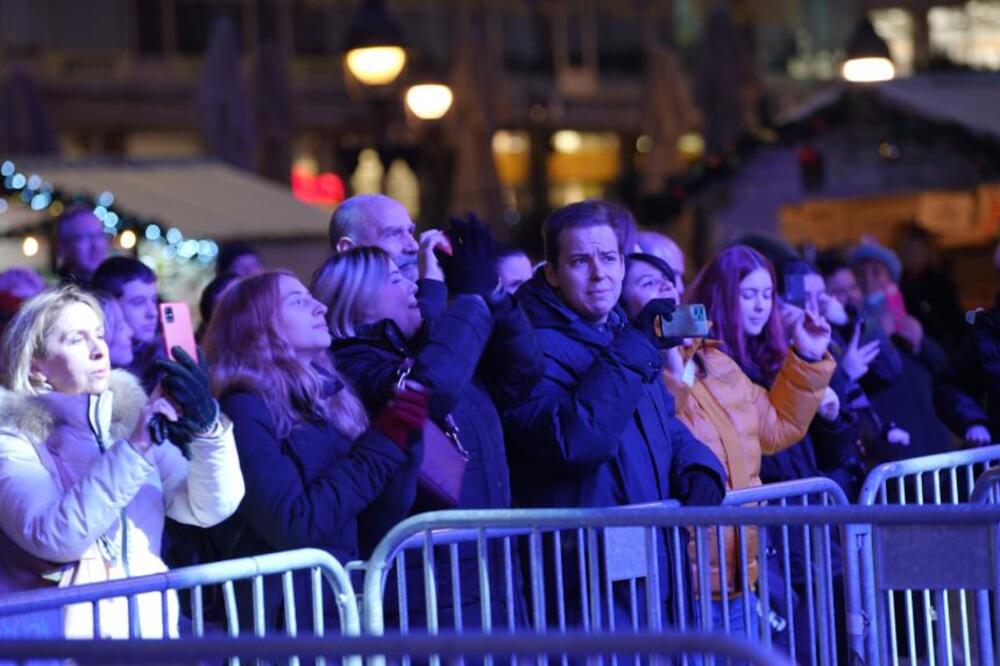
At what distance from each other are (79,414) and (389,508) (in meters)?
1.02

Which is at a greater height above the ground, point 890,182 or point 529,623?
point 890,182

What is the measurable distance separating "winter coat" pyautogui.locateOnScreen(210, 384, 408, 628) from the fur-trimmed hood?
296mm

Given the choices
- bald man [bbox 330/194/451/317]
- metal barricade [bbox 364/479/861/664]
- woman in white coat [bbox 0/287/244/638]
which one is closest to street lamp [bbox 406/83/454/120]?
bald man [bbox 330/194/451/317]

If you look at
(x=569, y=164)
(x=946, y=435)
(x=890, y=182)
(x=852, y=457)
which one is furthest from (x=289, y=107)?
(x=569, y=164)

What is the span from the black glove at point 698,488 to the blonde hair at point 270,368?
1.11 meters

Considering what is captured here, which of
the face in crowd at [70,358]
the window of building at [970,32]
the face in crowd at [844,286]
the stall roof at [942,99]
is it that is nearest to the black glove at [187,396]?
the face in crowd at [70,358]

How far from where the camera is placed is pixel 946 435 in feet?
36.2

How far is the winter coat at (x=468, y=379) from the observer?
6238mm

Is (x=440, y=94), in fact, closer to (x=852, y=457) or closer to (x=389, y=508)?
(x=852, y=457)

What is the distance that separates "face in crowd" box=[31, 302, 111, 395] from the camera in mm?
6012

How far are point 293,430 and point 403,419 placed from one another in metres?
0.35

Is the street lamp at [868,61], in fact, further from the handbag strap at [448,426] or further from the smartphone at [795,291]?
the handbag strap at [448,426]

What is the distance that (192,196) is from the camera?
1630 centimetres

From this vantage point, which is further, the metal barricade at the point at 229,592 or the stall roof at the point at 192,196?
the stall roof at the point at 192,196
